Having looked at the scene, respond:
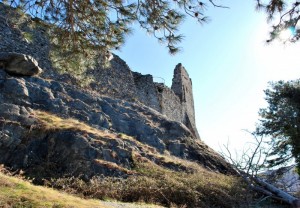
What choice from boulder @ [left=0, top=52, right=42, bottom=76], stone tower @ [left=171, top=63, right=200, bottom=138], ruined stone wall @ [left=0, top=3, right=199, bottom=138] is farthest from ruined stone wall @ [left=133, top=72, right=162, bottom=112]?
boulder @ [left=0, top=52, right=42, bottom=76]

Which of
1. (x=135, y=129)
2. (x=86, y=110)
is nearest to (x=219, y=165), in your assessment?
(x=135, y=129)

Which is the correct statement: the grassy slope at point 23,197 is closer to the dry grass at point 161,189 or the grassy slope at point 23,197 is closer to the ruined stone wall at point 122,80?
the dry grass at point 161,189

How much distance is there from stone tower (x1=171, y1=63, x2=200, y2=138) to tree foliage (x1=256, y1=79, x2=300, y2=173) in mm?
5694

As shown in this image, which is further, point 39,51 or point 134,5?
point 39,51

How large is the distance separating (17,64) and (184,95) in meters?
13.3

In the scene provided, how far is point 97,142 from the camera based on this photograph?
9.00 meters

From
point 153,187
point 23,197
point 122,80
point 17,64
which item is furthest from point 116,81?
point 23,197

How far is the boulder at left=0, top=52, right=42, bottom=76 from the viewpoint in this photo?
11125 mm

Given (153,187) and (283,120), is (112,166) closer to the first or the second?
(153,187)

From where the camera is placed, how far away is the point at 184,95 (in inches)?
901

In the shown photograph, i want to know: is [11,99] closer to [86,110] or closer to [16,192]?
[86,110]

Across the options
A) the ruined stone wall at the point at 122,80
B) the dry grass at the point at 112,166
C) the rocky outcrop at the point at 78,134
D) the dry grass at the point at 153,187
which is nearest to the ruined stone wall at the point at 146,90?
the ruined stone wall at the point at 122,80

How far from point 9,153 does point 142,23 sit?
14.7 feet

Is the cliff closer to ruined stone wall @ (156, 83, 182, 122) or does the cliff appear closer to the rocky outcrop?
the rocky outcrop
